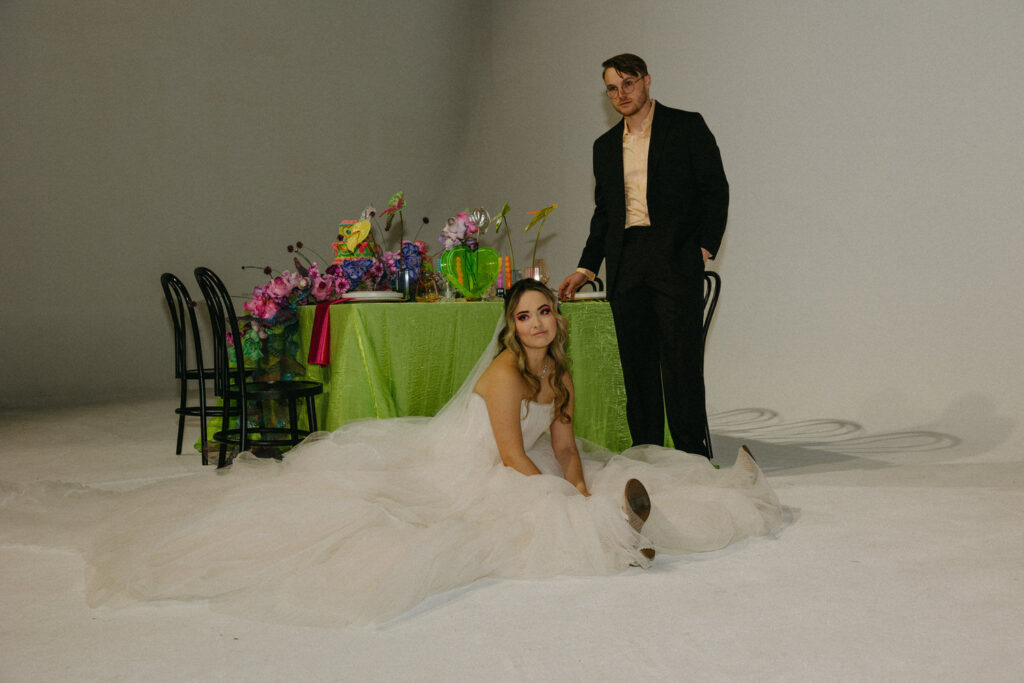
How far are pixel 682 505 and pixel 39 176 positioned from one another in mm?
6124

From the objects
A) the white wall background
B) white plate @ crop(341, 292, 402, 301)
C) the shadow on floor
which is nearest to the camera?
white plate @ crop(341, 292, 402, 301)

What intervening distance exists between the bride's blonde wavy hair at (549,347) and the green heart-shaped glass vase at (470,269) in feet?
2.36

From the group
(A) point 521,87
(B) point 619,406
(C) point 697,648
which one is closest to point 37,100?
(A) point 521,87

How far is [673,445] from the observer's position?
2979mm

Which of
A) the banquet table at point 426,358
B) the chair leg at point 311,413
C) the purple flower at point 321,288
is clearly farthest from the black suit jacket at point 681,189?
the chair leg at point 311,413

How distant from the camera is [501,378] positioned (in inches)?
90.3

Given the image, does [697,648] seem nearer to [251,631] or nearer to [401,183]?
[251,631]

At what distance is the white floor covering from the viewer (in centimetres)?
142

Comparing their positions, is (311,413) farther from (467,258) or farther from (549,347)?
(549,347)

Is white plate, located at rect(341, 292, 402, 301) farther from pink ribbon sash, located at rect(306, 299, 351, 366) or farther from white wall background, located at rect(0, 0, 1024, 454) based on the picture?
white wall background, located at rect(0, 0, 1024, 454)

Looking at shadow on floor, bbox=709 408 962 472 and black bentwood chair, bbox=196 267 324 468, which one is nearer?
black bentwood chair, bbox=196 267 324 468

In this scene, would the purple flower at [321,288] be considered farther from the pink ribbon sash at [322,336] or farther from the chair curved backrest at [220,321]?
the chair curved backrest at [220,321]

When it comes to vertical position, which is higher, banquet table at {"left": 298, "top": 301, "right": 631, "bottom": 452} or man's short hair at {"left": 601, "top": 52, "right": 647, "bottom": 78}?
man's short hair at {"left": 601, "top": 52, "right": 647, "bottom": 78}

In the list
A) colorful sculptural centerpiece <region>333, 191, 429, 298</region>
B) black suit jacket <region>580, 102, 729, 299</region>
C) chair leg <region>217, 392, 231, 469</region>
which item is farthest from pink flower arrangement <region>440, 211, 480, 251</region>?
chair leg <region>217, 392, 231, 469</region>
